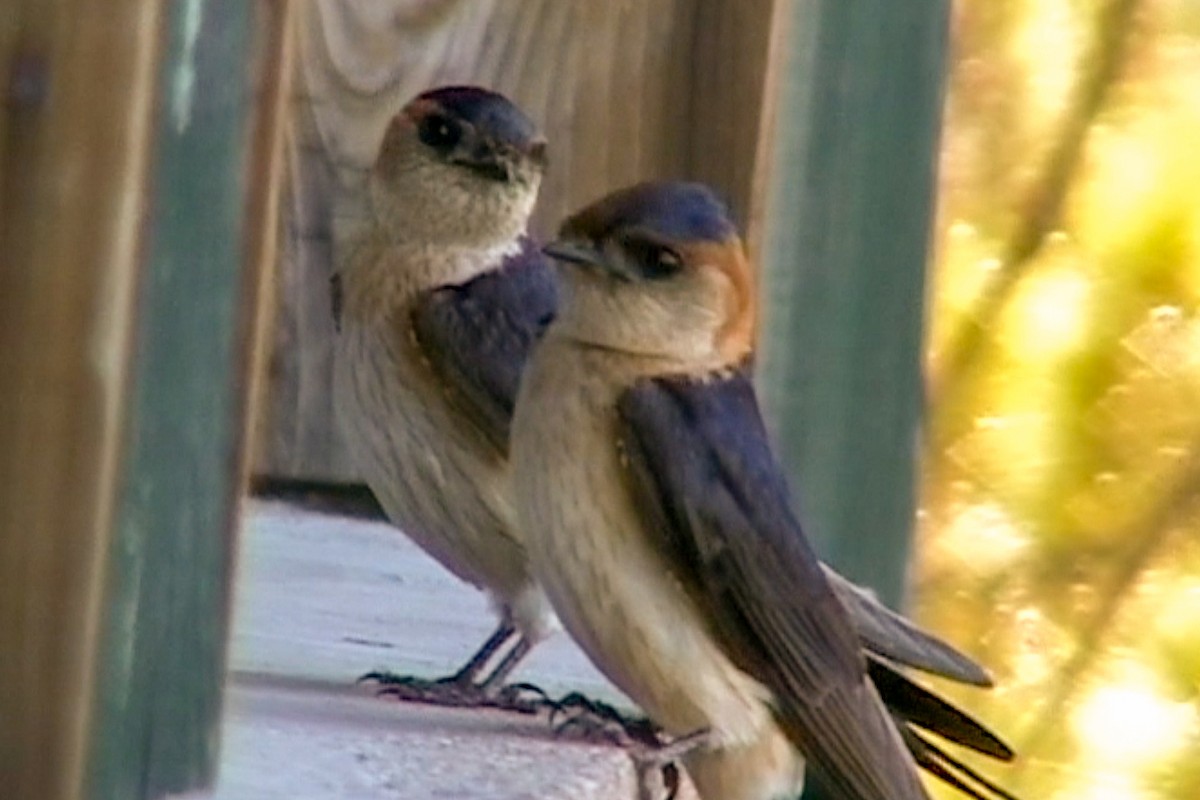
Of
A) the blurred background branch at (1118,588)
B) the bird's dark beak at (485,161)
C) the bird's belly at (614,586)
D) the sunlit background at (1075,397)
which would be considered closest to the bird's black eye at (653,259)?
the bird's belly at (614,586)

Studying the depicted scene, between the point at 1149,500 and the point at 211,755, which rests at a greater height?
the point at 211,755

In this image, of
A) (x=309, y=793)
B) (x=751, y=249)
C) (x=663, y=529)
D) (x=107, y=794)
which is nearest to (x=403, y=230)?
(x=751, y=249)

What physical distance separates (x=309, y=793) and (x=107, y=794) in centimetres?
38

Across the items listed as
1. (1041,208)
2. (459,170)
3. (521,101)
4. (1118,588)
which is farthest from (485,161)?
(1118,588)

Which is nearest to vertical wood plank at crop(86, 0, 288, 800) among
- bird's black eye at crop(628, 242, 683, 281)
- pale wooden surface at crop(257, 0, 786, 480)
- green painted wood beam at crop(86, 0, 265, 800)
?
green painted wood beam at crop(86, 0, 265, 800)

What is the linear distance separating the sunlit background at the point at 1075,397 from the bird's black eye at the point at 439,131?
1.32m

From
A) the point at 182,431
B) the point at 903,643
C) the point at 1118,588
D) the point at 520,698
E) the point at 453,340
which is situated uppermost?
the point at 182,431

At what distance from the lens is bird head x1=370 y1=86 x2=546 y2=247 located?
2.41 m

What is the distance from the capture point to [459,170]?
246 cm

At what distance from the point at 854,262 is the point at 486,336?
411 mm

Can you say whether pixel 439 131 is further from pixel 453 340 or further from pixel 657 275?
pixel 657 275

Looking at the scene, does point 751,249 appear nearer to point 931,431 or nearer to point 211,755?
point 211,755

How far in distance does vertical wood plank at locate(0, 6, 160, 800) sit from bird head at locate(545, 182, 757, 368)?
778mm

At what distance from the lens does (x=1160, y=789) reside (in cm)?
373
